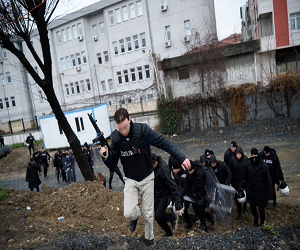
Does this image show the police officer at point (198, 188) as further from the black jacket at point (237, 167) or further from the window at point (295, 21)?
the window at point (295, 21)

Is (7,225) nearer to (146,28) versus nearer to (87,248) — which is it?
(87,248)

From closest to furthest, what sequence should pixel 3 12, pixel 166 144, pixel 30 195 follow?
1. pixel 166 144
2. pixel 3 12
3. pixel 30 195

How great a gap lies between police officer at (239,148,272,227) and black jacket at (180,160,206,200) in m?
1.08

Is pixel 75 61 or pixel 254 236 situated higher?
pixel 75 61

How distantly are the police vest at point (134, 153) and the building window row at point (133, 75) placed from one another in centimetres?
2573

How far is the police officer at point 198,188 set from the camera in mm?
5598

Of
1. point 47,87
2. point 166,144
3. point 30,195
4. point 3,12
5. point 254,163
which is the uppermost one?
point 3,12

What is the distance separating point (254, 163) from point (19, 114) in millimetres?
38194

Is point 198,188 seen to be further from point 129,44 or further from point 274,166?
point 129,44

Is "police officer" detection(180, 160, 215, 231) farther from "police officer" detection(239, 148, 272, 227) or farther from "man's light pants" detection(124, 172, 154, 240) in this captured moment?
"man's light pants" detection(124, 172, 154, 240)

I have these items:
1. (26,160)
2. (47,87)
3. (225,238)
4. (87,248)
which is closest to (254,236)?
(225,238)

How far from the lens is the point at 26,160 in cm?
1931

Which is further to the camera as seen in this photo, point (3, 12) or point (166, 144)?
point (3, 12)

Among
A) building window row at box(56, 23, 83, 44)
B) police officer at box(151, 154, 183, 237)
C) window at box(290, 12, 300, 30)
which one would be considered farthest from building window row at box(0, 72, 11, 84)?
police officer at box(151, 154, 183, 237)
